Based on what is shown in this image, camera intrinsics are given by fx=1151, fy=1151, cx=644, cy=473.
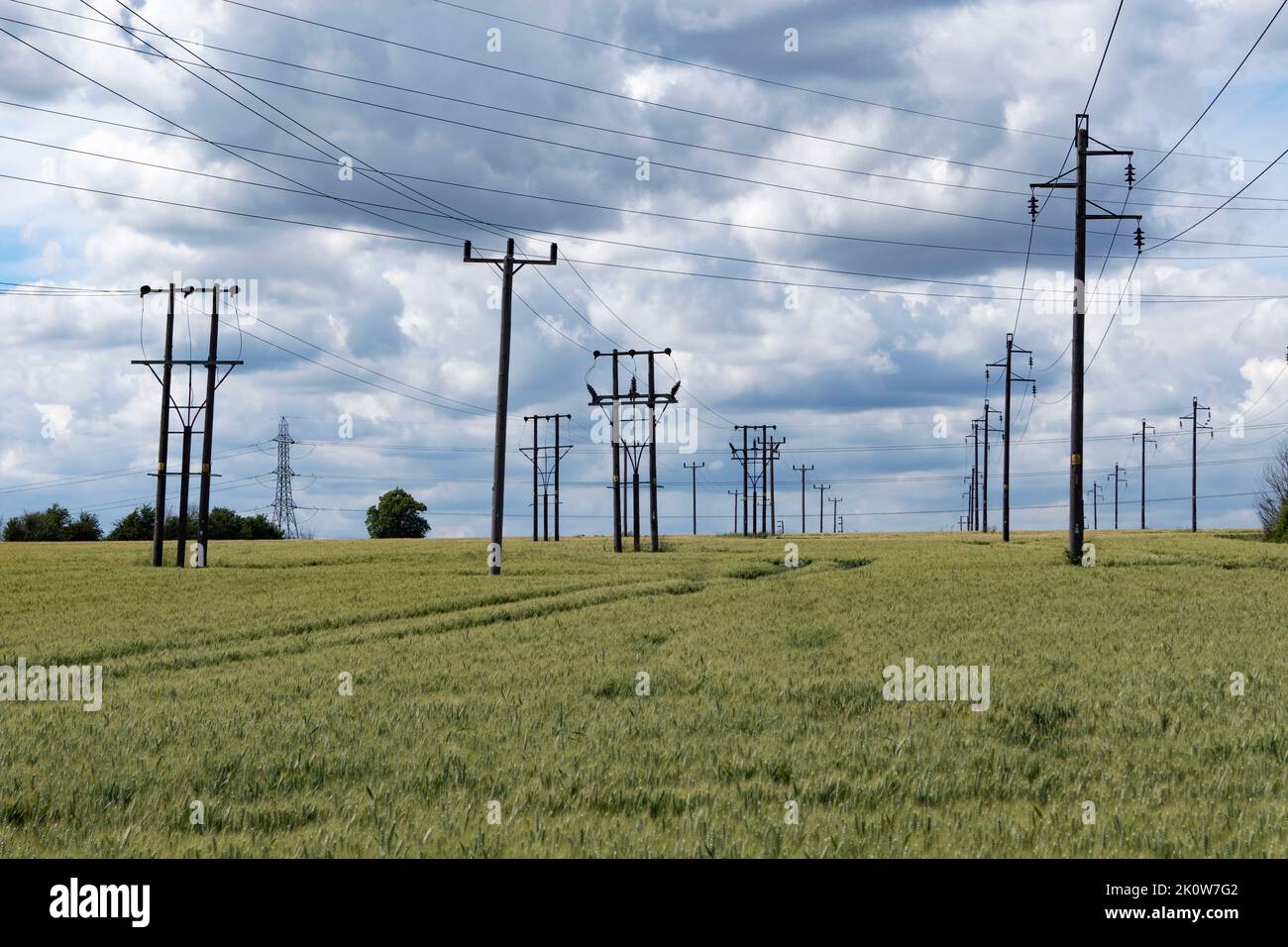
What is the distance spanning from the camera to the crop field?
8320 mm

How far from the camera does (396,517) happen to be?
151m

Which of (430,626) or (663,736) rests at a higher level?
(663,736)

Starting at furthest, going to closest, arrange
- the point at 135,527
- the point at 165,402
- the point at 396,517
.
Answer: the point at 396,517, the point at 135,527, the point at 165,402

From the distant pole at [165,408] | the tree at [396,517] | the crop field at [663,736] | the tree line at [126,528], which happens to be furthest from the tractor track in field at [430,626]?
the tree at [396,517]

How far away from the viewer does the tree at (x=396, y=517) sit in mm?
150500

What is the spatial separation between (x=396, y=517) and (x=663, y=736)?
143 metres

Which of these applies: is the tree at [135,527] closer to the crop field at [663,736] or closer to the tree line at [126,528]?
the tree line at [126,528]

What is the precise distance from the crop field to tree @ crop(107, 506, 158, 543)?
9250cm

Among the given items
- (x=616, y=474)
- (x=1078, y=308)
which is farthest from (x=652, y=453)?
(x=1078, y=308)

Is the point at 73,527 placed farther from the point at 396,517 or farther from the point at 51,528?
the point at 396,517

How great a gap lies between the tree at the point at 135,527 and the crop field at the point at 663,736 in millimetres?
92498

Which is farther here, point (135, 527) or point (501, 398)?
point (135, 527)

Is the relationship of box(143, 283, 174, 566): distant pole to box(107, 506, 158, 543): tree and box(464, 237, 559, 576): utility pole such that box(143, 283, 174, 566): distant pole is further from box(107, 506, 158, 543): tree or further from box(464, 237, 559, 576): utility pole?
box(107, 506, 158, 543): tree
